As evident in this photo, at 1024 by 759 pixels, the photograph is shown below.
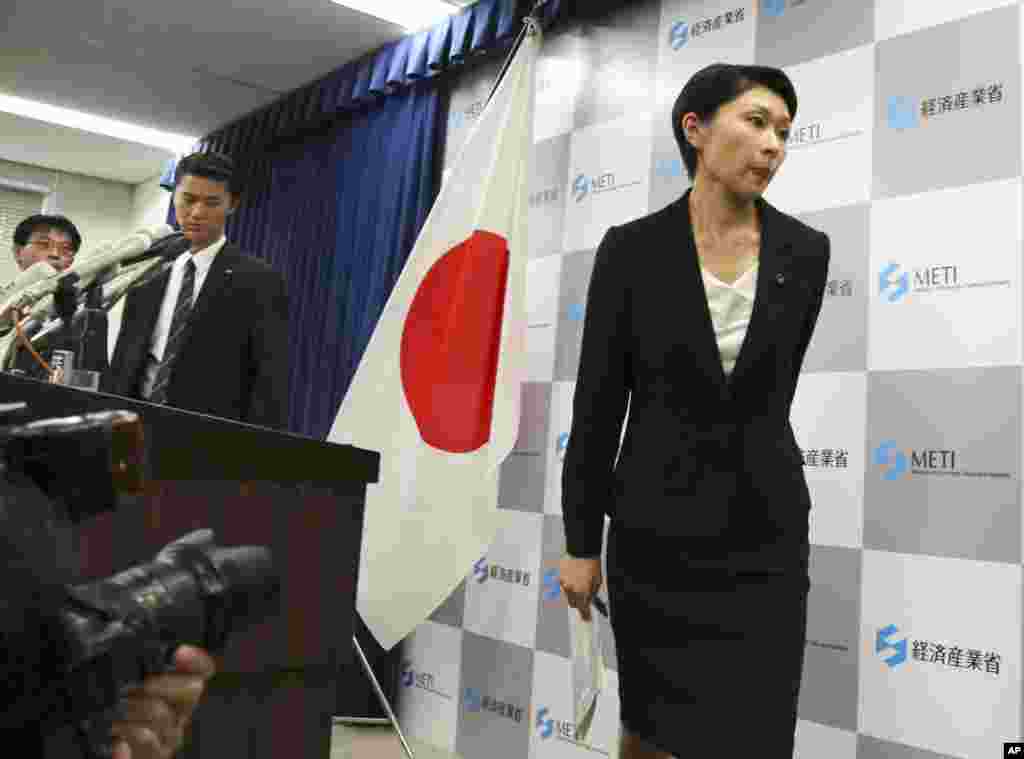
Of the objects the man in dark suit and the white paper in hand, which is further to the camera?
the man in dark suit

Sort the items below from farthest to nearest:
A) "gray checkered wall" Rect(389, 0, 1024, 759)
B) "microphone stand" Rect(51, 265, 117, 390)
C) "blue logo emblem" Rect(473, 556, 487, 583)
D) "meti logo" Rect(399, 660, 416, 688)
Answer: "meti logo" Rect(399, 660, 416, 688), "blue logo emblem" Rect(473, 556, 487, 583), "gray checkered wall" Rect(389, 0, 1024, 759), "microphone stand" Rect(51, 265, 117, 390)

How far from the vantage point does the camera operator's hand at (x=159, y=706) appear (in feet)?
1.40

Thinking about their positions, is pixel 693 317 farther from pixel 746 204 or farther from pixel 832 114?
pixel 832 114

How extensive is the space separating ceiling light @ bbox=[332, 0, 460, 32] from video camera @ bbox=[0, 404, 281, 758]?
356cm

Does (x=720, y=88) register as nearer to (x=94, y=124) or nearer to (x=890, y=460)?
(x=890, y=460)

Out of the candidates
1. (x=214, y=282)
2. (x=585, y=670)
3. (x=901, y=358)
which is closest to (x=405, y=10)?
(x=214, y=282)

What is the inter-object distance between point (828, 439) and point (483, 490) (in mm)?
927

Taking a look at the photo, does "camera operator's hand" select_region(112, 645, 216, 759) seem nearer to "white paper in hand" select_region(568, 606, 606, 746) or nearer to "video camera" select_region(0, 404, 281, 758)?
"video camera" select_region(0, 404, 281, 758)

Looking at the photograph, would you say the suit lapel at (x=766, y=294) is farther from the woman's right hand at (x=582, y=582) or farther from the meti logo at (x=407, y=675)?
the meti logo at (x=407, y=675)

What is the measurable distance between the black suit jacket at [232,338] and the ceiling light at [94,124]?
377 cm

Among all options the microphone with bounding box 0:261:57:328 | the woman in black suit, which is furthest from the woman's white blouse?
the microphone with bounding box 0:261:57:328

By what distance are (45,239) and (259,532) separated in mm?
3307

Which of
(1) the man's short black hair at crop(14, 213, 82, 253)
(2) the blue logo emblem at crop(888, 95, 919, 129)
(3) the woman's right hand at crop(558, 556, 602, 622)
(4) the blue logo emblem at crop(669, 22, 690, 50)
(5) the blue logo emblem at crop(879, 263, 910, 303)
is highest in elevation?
(4) the blue logo emblem at crop(669, 22, 690, 50)

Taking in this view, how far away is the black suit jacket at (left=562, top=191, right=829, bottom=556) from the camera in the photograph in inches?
→ 54.5
